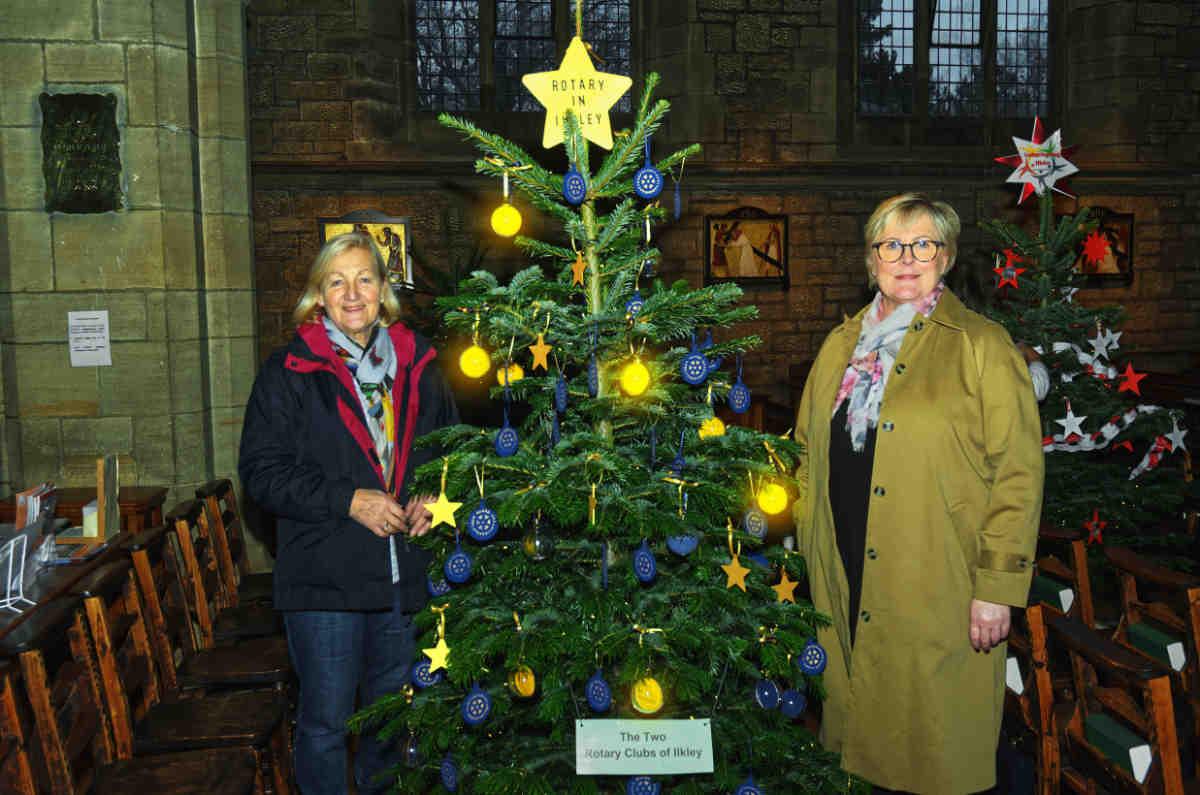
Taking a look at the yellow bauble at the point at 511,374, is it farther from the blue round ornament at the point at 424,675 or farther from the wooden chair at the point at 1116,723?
the wooden chair at the point at 1116,723

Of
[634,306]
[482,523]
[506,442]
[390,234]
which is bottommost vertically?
[482,523]

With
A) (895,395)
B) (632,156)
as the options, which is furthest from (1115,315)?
(632,156)

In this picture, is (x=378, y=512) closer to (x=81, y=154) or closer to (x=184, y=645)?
(x=184, y=645)

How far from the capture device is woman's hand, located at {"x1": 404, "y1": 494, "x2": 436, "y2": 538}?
7.07 ft

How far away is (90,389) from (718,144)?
5426mm

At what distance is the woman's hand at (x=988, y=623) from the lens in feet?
6.70

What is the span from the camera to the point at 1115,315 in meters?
4.82

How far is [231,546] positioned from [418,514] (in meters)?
1.90

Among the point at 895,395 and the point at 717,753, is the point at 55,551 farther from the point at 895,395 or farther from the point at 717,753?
the point at 895,395

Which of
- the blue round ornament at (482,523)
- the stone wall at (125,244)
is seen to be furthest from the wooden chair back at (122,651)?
the stone wall at (125,244)

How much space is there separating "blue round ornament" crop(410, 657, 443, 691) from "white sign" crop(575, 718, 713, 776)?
14.3 inches

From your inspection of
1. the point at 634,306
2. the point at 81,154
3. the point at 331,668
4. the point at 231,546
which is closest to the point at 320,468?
the point at 331,668

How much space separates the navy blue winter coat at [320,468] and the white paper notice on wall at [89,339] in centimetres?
248

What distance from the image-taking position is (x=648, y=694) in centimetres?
165
